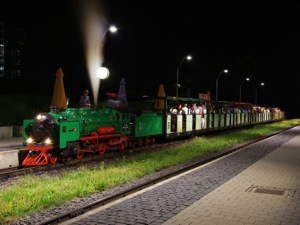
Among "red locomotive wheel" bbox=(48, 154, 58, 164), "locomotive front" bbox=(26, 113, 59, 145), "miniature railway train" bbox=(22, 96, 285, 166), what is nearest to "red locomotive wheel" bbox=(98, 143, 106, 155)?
"miniature railway train" bbox=(22, 96, 285, 166)

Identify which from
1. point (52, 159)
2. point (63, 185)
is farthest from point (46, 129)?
point (63, 185)

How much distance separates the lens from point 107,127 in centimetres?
1580

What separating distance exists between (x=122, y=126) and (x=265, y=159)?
20.8 feet

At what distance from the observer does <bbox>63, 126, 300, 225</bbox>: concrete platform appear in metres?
6.51

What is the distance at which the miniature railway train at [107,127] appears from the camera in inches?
506

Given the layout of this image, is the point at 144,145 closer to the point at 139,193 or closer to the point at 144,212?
the point at 139,193

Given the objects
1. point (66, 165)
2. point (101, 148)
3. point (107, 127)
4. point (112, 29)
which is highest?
point (112, 29)

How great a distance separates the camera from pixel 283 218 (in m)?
6.63

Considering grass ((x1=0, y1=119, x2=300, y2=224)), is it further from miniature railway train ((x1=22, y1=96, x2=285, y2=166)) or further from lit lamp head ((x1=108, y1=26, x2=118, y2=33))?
lit lamp head ((x1=108, y1=26, x2=118, y2=33))

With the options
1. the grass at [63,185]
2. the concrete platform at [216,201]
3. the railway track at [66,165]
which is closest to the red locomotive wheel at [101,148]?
the railway track at [66,165]

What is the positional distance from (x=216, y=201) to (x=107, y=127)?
8.70 m

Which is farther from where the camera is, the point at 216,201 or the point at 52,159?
the point at 52,159

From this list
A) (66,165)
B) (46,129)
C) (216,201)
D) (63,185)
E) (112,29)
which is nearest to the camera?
(216,201)

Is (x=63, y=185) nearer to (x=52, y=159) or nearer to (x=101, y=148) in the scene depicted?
(x=52, y=159)
